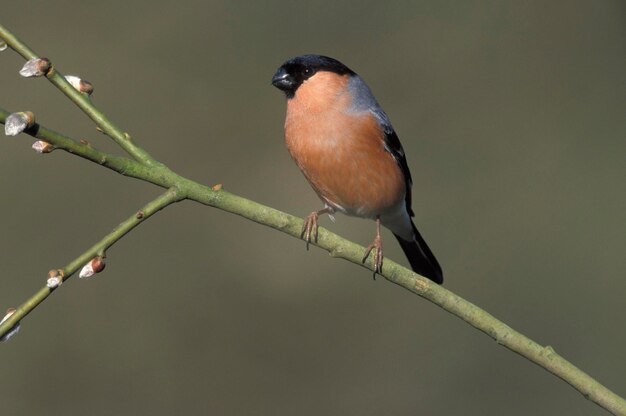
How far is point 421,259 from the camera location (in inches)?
89.4

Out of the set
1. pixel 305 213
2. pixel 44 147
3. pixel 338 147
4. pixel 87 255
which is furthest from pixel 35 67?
pixel 305 213

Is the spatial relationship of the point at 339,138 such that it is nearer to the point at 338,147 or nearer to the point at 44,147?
the point at 338,147

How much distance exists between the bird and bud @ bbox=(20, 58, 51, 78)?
38.5 inches

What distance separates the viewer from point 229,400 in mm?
2955

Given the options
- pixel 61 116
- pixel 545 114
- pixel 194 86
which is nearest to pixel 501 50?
pixel 545 114

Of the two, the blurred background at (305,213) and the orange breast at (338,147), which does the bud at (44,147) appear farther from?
the blurred background at (305,213)

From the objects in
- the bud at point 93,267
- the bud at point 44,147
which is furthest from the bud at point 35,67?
the bud at point 93,267

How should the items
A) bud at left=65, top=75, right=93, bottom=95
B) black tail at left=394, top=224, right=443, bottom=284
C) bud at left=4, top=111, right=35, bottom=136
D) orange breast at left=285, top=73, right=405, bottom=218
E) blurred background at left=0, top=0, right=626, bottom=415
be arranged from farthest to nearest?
blurred background at left=0, top=0, right=626, bottom=415 < black tail at left=394, top=224, right=443, bottom=284 < orange breast at left=285, top=73, right=405, bottom=218 < bud at left=65, top=75, right=93, bottom=95 < bud at left=4, top=111, right=35, bottom=136

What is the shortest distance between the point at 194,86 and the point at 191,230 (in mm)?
637

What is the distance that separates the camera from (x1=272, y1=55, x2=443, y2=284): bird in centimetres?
181

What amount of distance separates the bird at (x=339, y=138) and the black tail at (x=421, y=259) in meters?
0.33

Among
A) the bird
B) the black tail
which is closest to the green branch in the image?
the bird

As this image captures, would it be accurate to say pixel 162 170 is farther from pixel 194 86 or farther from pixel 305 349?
pixel 194 86

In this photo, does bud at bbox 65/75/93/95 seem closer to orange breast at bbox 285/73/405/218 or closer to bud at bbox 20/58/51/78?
bud at bbox 20/58/51/78
